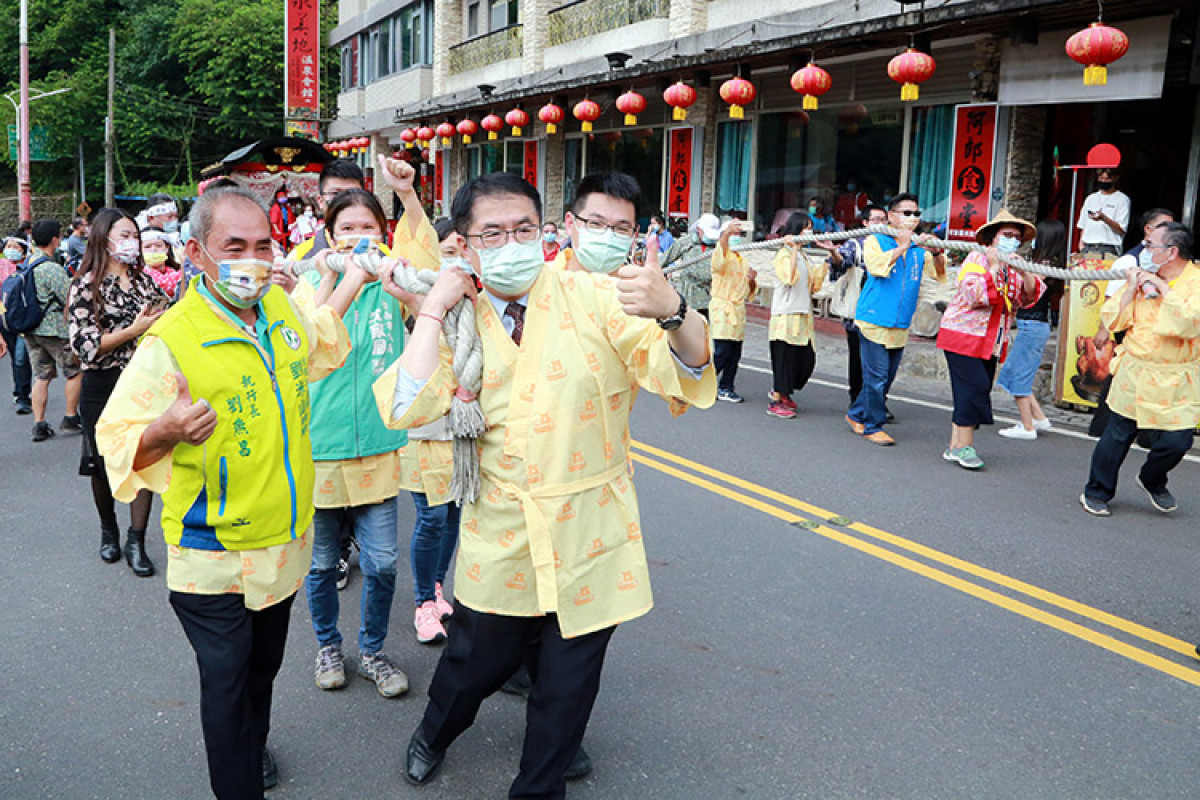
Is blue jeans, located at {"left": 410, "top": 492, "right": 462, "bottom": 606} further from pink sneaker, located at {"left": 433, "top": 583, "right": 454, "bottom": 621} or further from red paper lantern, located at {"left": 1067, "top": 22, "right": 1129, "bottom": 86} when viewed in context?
red paper lantern, located at {"left": 1067, "top": 22, "right": 1129, "bottom": 86}

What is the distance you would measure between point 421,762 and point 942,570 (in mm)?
3094

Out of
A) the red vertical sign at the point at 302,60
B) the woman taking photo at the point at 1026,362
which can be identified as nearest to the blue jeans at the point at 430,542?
the woman taking photo at the point at 1026,362

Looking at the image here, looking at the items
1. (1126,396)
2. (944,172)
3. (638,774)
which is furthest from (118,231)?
(944,172)

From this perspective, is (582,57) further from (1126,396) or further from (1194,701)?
(1194,701)

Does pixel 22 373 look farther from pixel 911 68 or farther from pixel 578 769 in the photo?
pixel 911 68

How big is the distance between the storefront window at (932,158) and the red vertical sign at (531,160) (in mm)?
11622

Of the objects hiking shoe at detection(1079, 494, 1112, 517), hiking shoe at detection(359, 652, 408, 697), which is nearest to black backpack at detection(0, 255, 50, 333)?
hiking shoe at detection(359, 652, 408, 697)

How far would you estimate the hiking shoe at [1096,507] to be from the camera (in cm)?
635

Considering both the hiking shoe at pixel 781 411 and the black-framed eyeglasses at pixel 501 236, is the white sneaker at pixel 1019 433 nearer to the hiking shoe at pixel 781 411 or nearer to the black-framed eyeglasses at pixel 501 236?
the hiking shoe at pixel 781 411

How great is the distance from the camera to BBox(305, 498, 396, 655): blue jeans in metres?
3.93

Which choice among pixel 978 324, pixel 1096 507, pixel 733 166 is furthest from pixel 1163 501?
pixel 733 166

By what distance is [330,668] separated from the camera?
4.00 meters

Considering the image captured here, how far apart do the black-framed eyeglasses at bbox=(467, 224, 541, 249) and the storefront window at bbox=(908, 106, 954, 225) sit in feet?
38.6

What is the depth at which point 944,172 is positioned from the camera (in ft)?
44.9
